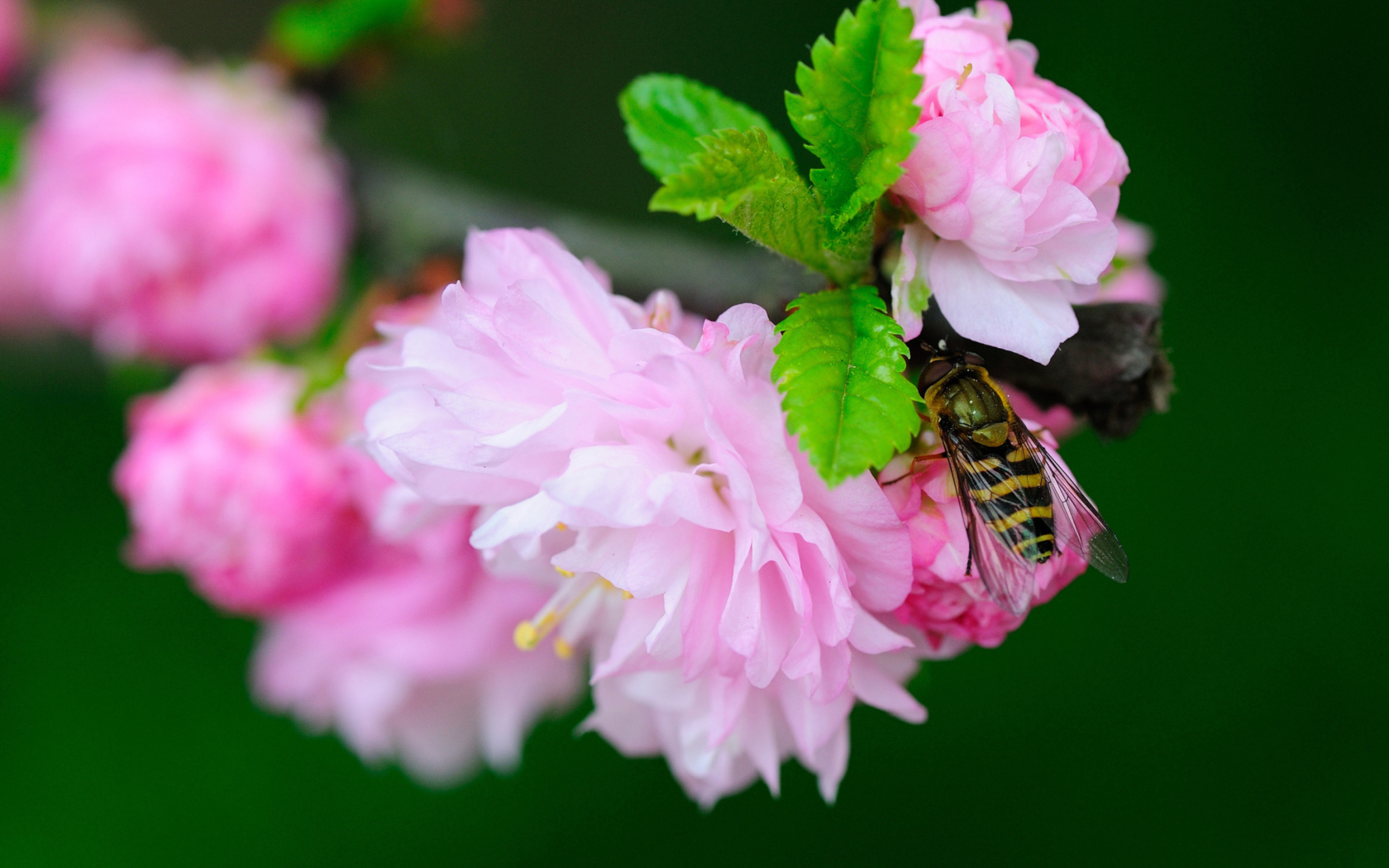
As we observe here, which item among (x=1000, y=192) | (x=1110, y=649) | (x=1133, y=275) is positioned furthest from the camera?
(x=1110, y=649)

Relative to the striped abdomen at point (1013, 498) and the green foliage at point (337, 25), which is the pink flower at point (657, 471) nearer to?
the striped abdomen at point (1013, 498)

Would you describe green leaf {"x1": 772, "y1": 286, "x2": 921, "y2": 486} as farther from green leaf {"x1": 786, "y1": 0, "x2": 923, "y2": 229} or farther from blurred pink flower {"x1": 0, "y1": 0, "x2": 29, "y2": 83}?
blurred pink flower {"x1": 0, "y1": 0, "x2": 29, "y2": 83}

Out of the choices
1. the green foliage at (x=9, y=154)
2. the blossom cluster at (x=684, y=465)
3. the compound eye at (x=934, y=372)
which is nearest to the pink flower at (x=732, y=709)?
the blossom cluster at (x=684, y=465)

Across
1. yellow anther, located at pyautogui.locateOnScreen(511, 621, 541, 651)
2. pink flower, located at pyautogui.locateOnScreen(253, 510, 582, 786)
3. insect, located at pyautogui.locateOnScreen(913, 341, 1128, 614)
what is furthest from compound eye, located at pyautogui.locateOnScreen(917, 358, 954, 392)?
pink flower, located at pyautogui.locateOnScreen(253, 510, 582, 786)

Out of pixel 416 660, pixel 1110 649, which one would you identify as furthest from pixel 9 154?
pixel 1110 649

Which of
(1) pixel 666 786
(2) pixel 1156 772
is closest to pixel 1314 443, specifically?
(2) pixel 1156 772

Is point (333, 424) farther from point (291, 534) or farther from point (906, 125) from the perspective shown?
point (906, 125)

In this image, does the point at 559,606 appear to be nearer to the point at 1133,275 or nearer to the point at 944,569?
the point at 944,569
